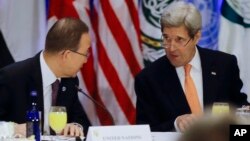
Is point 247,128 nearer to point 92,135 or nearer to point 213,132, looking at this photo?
point 213,132

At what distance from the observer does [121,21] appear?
15.5ft

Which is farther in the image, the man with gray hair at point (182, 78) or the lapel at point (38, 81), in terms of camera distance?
the man with gray hair at point (182, 78)

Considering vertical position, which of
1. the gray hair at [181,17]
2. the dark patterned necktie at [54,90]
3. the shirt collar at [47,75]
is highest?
the gray hair at [181,17]

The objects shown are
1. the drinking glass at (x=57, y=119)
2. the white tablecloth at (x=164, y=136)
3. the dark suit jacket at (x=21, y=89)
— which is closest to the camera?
the white tablecloth at (x=164, y=136)

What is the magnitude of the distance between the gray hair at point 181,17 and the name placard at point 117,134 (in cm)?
113

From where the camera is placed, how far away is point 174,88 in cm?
362

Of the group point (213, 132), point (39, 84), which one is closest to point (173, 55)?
point (39, 84)

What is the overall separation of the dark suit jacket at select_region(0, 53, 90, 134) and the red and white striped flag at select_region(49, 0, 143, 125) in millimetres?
1286

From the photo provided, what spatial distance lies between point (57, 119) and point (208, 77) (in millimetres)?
1151

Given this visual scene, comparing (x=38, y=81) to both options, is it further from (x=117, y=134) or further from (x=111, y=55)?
(x=111, y=55)

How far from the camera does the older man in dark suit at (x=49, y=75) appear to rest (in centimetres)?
324

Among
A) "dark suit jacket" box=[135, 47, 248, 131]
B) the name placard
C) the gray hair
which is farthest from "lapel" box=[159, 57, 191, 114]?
the name placard

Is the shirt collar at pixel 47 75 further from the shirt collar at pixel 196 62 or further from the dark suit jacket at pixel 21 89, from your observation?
the shirt collar at pixel 196 62

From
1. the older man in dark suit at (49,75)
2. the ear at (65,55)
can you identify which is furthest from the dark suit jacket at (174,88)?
the ear at (65,55)
